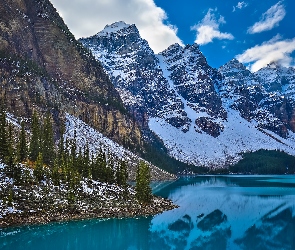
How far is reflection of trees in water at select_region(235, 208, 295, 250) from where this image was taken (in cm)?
4588

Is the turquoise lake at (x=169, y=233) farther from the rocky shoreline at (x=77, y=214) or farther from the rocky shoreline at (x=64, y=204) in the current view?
the rocky shoreline at (x=64, y=204)

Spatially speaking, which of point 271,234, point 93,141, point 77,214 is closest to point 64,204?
point 77,214

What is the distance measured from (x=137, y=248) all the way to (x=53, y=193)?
20.6 metres

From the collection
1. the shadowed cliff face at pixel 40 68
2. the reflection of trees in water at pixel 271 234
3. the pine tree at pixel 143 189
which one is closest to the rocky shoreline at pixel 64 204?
the pine tree at pixel 143 189

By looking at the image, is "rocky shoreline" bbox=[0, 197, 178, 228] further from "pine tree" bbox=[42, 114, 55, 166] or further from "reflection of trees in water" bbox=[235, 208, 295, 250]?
"pine tree" bbox=[42, 114, 55, 166]

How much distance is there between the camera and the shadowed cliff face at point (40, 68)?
13475 centimetres

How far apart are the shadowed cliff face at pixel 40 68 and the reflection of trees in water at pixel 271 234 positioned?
9634 centimetres

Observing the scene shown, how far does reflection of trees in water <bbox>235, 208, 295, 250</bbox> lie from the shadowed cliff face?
9634 centimetres

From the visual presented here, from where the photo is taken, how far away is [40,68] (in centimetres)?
16625

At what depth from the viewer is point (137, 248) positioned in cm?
4369

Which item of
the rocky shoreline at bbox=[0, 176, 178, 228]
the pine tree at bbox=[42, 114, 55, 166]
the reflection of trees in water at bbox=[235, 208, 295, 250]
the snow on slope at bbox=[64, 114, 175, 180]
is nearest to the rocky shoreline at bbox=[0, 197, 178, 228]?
the rocky shoreline at bbox=[0, 176, 178, 228]

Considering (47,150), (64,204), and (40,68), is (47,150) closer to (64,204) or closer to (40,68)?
(64,204)

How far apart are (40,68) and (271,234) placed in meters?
140

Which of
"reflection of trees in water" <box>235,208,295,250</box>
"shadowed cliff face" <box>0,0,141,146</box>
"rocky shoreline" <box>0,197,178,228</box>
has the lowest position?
"reflection of trees in water" <box>235,208,295,250</box>
